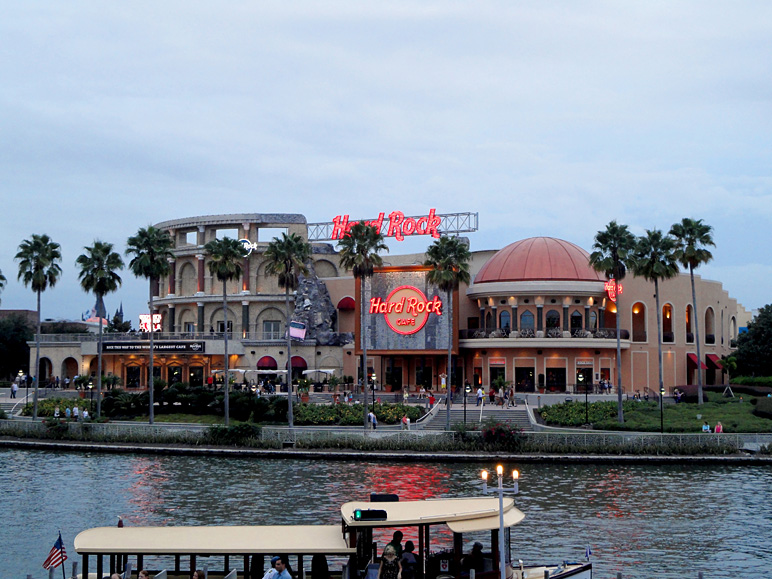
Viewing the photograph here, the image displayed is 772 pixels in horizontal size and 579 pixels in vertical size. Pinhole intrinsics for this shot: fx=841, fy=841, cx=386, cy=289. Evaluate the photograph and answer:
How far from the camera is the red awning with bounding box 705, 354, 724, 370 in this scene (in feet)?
287

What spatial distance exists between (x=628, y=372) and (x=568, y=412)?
23.0 m

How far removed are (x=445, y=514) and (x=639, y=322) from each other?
7201 cm

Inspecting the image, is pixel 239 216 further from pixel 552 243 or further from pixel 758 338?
pixel 758 338

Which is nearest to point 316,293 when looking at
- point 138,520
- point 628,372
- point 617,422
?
point 628,372

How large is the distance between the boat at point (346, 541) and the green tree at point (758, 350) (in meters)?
76.0

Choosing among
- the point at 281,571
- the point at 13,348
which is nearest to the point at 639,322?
the point at 281,571

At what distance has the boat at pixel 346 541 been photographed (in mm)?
19953

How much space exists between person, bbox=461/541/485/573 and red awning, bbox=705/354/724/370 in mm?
71801

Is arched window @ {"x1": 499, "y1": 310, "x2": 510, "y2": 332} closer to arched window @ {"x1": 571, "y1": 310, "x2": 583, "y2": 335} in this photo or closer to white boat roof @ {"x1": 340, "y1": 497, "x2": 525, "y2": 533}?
arched window @ {"x1": 571, "y1": 310, "x2": 583, "y2": 335}

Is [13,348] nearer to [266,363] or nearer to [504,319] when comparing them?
[266,363]

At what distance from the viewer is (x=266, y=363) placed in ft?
315

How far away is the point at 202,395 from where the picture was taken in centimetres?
7175

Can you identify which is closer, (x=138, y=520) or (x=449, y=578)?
(x=449, y=578)

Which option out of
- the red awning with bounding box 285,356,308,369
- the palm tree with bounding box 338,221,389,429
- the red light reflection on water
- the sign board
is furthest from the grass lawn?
the sign board
